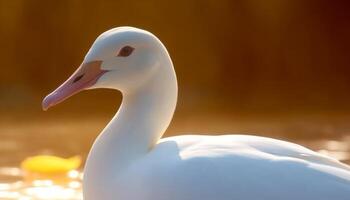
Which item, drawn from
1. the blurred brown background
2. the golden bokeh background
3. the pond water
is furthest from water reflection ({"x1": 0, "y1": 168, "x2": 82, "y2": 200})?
the blurred brown background

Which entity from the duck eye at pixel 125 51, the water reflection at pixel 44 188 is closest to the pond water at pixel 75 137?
the water reflection at pixel 44 188

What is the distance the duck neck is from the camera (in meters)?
1.90

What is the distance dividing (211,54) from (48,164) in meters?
1.74

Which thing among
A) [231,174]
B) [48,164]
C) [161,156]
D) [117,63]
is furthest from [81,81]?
[48,164]

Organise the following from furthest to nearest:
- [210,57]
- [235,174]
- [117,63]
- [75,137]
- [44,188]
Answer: [210,57]
[75,137]
[44,188]
[117,63]
[235,174]

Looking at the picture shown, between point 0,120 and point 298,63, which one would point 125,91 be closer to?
point 0,120

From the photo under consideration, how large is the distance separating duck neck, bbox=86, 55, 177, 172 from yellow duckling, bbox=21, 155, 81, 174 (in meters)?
1.27

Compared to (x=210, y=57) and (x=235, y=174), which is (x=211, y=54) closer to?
(x=210, y=57)

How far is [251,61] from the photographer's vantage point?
476 cm

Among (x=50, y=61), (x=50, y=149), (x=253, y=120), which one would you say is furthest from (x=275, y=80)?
(x=50, y=149)

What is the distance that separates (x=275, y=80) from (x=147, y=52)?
9.29 ft

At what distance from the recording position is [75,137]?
3865 millimetres

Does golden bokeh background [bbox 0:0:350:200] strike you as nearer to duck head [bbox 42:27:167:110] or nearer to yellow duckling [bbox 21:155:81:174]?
yellow duckling [bbox 21:155:81:174]

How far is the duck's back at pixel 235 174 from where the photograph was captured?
169cm
